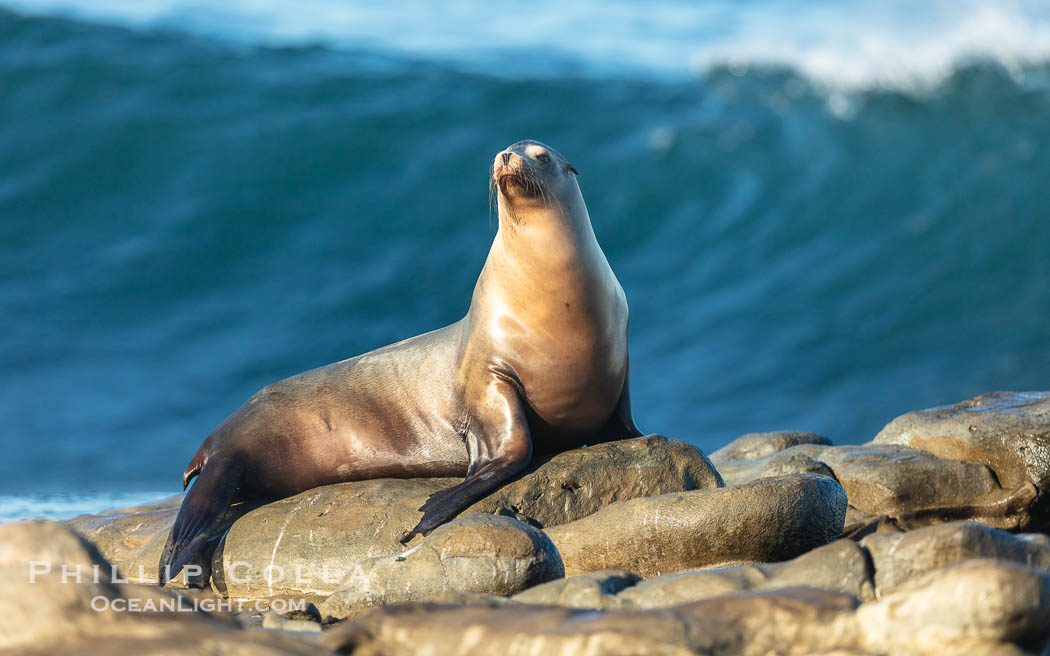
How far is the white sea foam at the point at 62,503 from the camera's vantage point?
347 inches

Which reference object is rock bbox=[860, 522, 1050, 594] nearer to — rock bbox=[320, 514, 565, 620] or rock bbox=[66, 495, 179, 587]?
rock bbox=[320, 514, 565, 620]

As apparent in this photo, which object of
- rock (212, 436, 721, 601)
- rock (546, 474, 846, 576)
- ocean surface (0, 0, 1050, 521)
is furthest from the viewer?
ocean surface (0, 0, 1050, 521)

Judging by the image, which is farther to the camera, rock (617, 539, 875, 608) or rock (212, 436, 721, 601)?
rock (212, 436, 721, 601)

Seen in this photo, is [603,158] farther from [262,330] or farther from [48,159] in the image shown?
[48,159]

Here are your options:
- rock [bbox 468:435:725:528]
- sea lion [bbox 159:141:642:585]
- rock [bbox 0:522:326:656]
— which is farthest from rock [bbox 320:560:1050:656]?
sea lion [bbox 159:141:642:585]

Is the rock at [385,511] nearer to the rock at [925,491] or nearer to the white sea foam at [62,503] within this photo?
the rock at [925,491]

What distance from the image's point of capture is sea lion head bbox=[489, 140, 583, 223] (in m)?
6.49

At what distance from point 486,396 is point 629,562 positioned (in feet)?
4.60

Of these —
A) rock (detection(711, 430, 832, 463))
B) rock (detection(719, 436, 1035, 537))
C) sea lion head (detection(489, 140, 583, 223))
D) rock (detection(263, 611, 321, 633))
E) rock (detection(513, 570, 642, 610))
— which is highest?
sea lion head (detection(489, 140, 583, 223))

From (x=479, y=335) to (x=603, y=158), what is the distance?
548 inches

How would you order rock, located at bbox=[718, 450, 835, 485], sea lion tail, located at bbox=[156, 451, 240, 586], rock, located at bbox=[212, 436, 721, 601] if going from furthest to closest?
rock, located at bbox=[718, 450, 835, 485]
sea lion tail, located at bbox=[156, 451, 240, 586]
rock, located at bbox=[212, 436, 721, 601]

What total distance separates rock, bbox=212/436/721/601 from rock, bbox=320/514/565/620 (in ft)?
2.87

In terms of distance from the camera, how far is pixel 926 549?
12.6 feet

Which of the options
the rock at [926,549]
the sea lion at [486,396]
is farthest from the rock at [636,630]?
the sea lion at [486,396]
